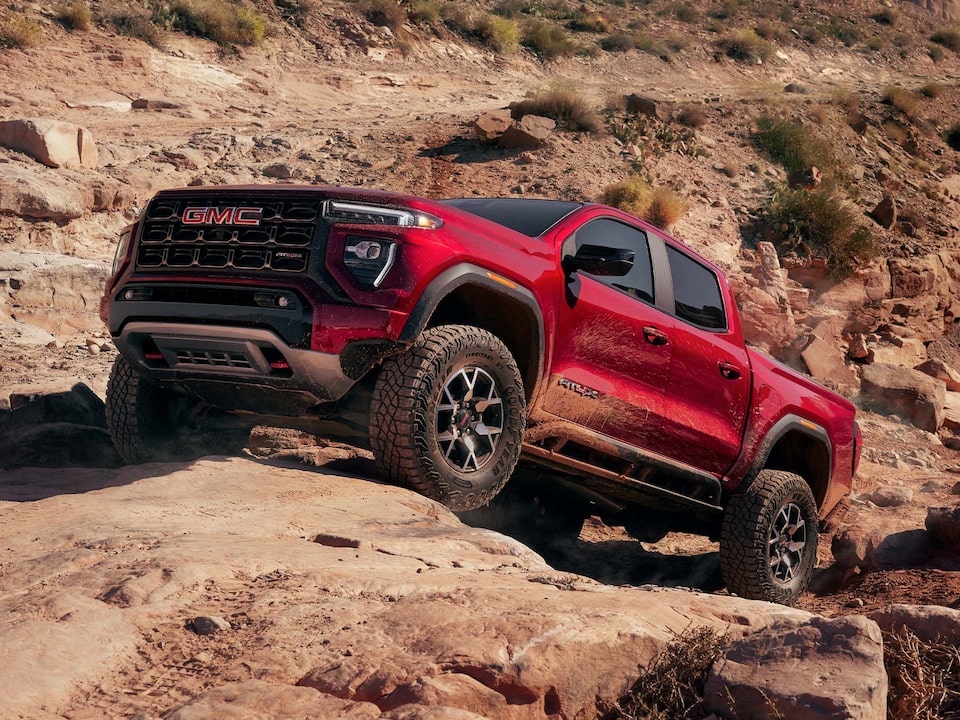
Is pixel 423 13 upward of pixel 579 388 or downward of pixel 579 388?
upward

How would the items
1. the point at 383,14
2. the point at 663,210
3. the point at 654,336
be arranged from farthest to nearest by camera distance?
the point at 383,14 → the point at 663,210 → the point at 654,336

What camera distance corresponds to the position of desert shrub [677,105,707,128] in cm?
2283

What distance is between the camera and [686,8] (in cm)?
4188

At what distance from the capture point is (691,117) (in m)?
22.9

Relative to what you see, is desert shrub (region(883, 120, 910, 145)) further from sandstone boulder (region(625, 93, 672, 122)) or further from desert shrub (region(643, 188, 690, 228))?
desert shrub (region(643, 188, 690, 228))

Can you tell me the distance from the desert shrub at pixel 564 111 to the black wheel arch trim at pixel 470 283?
16636 millimetres

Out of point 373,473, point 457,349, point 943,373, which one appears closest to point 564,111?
point 943,373

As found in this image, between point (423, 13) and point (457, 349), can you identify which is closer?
point (457, 349)

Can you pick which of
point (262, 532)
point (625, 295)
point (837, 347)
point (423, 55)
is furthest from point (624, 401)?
point (423, 55)

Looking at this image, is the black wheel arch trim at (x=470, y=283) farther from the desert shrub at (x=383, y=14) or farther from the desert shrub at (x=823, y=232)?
the desert shrub at (x=383, y=14)

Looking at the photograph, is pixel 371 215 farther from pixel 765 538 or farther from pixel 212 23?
pixel 212 23

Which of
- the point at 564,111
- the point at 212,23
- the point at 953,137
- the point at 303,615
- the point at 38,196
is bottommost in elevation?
the point at 38,196

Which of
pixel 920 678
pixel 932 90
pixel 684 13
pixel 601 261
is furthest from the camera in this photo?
pixel 684 13

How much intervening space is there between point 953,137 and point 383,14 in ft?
53.2
